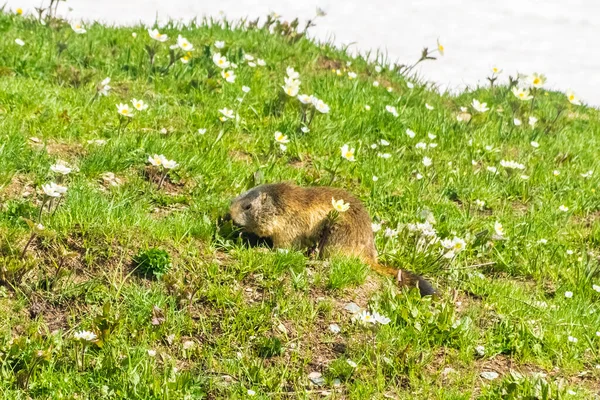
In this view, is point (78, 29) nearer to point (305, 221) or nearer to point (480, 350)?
point (305, 221)

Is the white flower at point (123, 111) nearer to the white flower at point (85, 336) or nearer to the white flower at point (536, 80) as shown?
the white flower at point (85, 336)

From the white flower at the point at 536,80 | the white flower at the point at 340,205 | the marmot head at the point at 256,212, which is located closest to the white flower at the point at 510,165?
the white flower at the point at 536,80

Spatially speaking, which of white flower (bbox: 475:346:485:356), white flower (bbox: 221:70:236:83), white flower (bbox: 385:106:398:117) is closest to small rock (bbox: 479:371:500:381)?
white flower (bbox: 475:346:485:356)

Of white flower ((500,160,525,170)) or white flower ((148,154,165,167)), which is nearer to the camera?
white flower ((148,154,165,167))

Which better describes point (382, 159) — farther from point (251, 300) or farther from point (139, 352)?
point (139, 352)

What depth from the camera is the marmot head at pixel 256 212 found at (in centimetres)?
584

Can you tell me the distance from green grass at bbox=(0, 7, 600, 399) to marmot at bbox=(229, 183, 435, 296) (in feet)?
0.48

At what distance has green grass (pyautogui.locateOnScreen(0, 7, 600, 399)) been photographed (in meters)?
4.81

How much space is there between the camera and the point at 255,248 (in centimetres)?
585

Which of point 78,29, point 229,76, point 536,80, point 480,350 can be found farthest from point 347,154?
point 78,29

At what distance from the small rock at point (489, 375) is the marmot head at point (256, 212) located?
1.79m

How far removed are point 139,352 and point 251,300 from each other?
0.93 metres

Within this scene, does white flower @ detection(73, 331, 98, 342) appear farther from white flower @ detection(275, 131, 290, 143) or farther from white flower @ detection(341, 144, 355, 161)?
white flower @ detection(341, 144, 355, 161)

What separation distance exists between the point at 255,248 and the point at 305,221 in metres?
0.42
